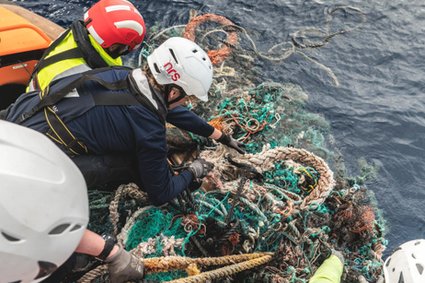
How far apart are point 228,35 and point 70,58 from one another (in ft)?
14.9

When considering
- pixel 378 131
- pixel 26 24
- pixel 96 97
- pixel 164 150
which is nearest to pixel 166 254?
pixel 164 150

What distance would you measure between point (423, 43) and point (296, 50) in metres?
3.09

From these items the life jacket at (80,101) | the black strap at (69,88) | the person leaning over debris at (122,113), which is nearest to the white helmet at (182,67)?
A: the person leaning over debris at (122,113)

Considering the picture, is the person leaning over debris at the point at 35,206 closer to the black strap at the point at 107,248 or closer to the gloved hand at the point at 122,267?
the black strap at the point at 107,248

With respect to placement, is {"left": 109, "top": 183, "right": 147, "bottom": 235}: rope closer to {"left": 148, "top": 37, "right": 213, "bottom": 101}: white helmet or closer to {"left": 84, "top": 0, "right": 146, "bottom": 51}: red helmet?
{"left": 148, "top": 37, "right": 213, "bottom": 101}: white helmet

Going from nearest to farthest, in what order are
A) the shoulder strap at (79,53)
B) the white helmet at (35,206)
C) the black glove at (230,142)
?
the white helmet at (35,206) < the shoulder strap at (79,53) < the black glove at (230,142)

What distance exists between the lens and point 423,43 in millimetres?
9000

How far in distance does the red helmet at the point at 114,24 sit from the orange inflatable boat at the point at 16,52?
912mm

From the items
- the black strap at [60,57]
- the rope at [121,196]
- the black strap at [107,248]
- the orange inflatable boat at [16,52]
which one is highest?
the black strap at [60,57]

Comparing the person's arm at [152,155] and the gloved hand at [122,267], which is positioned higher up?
the person's arm at [152,155]

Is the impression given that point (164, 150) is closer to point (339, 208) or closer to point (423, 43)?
point (339, 208)

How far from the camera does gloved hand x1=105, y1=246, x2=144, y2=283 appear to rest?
2.97 meters

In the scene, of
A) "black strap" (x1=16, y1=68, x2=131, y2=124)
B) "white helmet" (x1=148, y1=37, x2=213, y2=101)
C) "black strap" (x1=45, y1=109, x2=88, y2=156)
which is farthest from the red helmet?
"black strap" (x1=45, y1=109, x2=88, y2=156)

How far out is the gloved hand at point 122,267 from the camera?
9.75 ft
